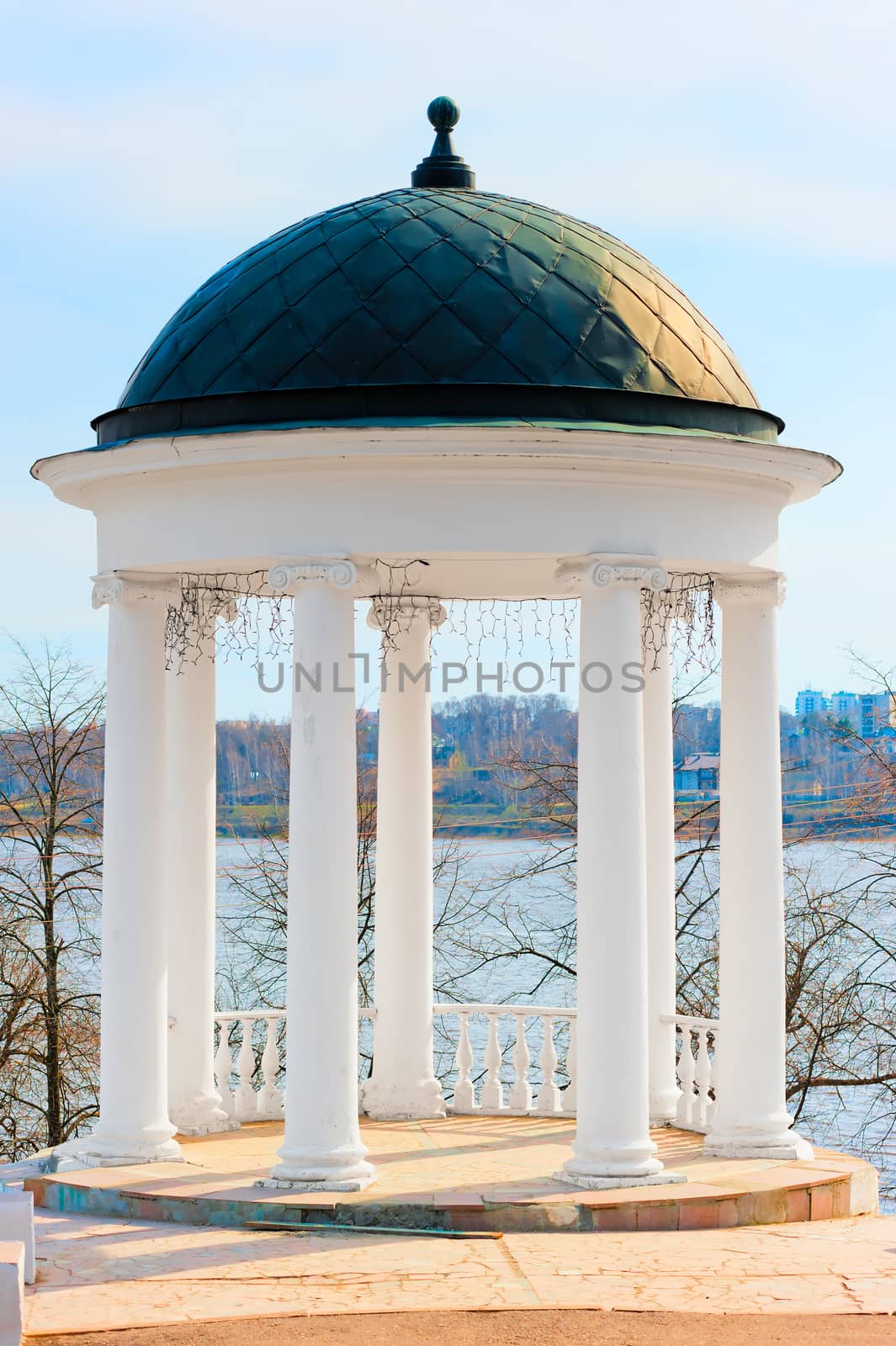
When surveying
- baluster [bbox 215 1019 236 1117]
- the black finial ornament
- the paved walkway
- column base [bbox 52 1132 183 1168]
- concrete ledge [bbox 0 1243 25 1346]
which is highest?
the black finial ornament

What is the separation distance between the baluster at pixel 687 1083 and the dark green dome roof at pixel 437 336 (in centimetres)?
650

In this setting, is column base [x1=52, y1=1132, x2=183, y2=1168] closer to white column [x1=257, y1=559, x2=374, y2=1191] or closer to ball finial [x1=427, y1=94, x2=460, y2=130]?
white column [x1=257, y1=559, x2=374, y2=1191]

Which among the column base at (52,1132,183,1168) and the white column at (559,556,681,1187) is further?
the column base at (52,1132,183,1168)

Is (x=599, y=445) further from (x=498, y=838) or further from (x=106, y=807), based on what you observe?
(x=498, y=838)

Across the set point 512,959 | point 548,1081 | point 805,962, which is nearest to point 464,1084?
point 548,1081

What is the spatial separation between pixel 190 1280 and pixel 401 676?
8135 millimetres

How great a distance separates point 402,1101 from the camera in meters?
19.2

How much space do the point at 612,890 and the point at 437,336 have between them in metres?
4.87

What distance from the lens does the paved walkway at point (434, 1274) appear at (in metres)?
12.0

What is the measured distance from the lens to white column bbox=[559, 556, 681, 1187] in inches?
579

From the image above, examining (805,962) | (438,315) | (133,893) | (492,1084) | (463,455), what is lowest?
(492,1084)

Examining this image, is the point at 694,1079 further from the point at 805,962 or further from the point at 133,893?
the point at 805,962

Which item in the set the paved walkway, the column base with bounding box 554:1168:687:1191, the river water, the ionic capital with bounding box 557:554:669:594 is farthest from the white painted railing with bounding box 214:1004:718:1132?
the river water

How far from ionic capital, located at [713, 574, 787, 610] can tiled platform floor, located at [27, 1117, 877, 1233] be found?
513cm
